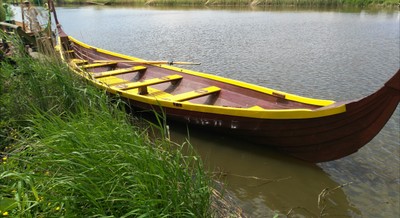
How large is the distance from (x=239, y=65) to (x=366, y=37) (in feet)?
20.5

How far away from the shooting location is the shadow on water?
12.1 ft

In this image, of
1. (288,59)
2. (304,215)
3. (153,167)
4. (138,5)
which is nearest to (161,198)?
(153,167)

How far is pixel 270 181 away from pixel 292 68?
223 inches

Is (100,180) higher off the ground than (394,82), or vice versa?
(394,82)

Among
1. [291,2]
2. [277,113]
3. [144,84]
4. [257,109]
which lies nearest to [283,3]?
[291,2]

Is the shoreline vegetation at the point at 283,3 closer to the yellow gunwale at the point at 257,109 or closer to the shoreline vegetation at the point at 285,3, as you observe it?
the shoreline vegetation at the point at 285,3

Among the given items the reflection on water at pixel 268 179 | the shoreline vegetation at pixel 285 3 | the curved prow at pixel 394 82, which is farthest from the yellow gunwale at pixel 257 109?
the shoreline vegetation at pixel 285 3

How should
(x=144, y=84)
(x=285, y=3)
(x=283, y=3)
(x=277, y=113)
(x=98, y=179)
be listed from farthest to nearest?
(x=283, y=3) < (x=285, y=3) < (x=144, y=84) < (x=277, y=113) < (x=98, y=179)

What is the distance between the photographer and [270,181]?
4.17 meters

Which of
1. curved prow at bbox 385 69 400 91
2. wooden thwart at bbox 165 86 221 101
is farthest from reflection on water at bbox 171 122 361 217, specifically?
curved prow at bbox 385 69 400 91

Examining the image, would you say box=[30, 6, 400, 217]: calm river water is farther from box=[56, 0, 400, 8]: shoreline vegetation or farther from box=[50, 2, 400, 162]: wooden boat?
box=[56, 0, 400, 8]: shoreline vegetation

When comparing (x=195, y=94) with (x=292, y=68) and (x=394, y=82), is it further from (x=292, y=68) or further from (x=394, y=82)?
(x=292, y=68)

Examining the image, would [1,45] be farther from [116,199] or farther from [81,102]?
[116,199]

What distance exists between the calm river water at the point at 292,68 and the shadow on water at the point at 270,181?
0.01 meters
